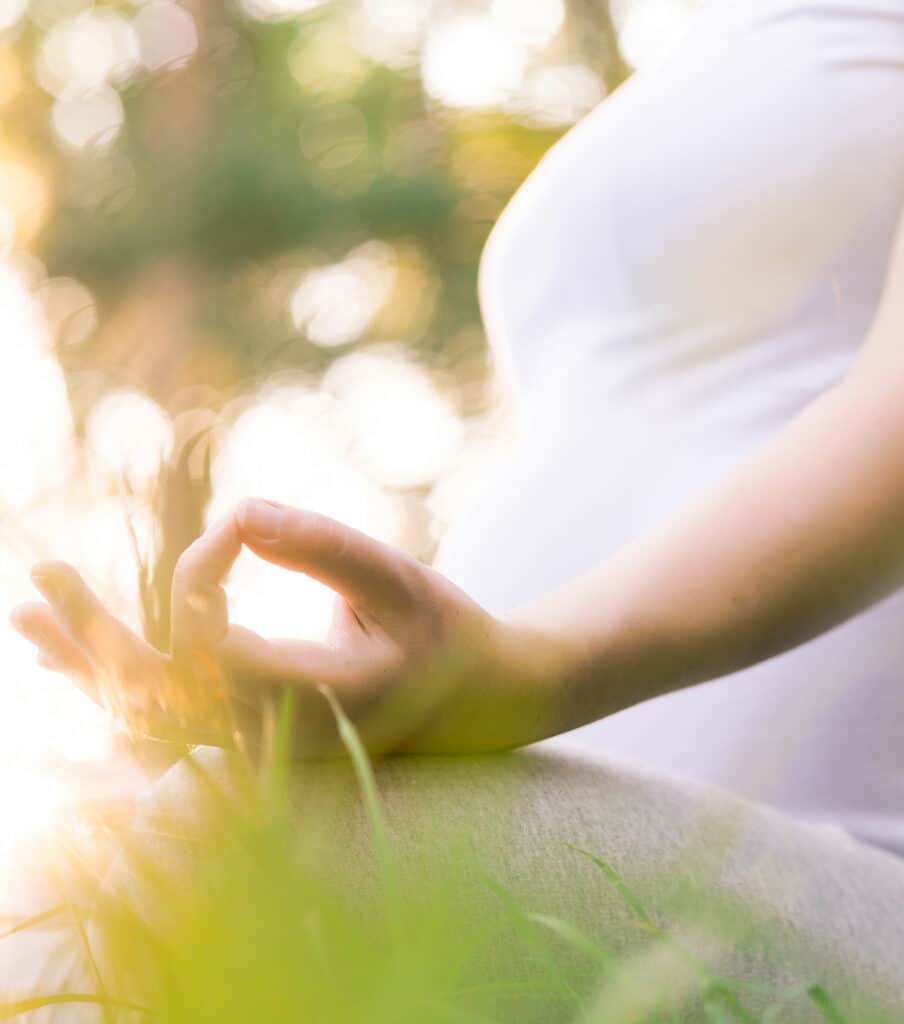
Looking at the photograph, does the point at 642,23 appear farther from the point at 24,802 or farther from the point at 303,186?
the point at 24,802

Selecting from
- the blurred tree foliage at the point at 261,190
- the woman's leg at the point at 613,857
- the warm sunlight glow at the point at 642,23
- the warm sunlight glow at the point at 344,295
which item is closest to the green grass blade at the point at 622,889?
the woman's leg at the point at 613,857

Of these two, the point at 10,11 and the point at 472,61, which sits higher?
the point at 10,11

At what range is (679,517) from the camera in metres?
0.66

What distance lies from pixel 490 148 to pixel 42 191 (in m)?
2.25

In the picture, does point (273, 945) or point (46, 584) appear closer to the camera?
point (273, 945)

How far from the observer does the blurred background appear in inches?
232

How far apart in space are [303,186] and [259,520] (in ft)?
18.7

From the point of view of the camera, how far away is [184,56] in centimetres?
672

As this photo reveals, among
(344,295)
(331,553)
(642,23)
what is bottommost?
(344,295)

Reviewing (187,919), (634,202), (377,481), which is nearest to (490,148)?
(377,481)

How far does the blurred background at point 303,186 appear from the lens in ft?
19.3

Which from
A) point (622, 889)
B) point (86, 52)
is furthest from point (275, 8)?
point (622, 889)

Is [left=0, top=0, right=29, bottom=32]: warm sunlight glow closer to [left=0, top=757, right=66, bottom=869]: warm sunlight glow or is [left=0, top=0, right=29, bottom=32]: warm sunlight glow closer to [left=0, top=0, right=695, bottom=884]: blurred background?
[left=0, top=0, right=695, bottom=884]: blurred background

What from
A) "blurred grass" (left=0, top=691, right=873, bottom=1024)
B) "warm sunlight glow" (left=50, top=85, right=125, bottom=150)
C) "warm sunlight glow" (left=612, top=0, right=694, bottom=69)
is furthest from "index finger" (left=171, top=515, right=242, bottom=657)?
"warm sunlight glow" (left=50, top=85, right=125, bottom=150)
